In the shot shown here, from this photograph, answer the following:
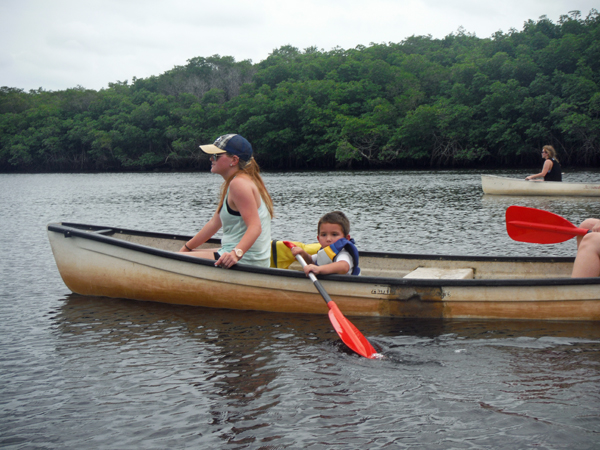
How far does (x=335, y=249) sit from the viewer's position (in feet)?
16.9

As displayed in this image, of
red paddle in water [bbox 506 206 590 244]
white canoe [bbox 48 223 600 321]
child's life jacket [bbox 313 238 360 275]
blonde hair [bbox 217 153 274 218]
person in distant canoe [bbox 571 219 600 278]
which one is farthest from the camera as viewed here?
red paddle in water [bbox 506 206 590 244]

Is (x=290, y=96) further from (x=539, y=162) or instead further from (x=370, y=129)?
(x=539, y=162)

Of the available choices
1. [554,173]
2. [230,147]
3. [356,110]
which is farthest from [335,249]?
[356,110]

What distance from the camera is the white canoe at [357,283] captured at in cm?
491

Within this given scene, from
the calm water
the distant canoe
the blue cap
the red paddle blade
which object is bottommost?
the calm water

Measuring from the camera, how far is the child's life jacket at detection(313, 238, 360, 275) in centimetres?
514

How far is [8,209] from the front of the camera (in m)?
18.9

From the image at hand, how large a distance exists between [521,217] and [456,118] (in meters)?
45.8

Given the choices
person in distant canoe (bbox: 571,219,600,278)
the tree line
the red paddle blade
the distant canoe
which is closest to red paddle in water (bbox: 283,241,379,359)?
the red paddle blade

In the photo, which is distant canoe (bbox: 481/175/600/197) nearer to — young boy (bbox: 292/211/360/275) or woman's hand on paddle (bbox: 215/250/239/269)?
young boy (bbox: 292/211/360/275)

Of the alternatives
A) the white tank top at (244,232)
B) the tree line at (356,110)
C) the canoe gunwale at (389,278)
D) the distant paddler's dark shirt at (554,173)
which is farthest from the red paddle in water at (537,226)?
the tree line at (356,110)

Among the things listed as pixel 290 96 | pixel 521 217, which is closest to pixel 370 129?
pixel 290 96

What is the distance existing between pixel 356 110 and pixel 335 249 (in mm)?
59812

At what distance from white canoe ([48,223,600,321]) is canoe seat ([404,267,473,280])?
0.01 metres
